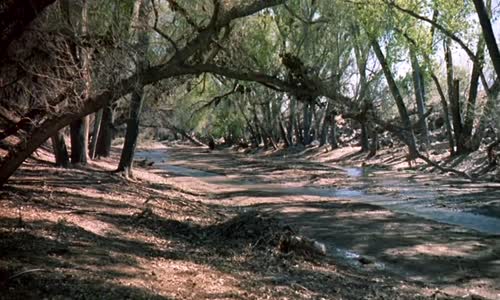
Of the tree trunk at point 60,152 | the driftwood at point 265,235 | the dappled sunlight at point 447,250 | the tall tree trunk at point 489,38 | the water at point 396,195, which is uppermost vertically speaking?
the tall tree trunk at point 489,38

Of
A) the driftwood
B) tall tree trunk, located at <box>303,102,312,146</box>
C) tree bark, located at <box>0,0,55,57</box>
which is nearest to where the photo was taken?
tree bark, located at <box>0,0,55,57</box>

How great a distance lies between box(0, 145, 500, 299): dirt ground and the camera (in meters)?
6.31

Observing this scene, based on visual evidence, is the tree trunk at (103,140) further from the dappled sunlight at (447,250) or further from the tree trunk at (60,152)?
the dappled sunlight at (447,250)

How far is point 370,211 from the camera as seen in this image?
16.5 m

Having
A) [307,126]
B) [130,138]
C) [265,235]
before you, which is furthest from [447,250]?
[307,126]

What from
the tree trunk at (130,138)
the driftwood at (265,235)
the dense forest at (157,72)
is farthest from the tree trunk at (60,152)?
the driftwood at (265,235)

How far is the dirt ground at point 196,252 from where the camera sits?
631 centimetres

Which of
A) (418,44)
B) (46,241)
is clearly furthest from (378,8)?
(46,241)

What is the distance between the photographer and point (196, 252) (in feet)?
28.8

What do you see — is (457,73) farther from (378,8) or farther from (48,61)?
(48,61)

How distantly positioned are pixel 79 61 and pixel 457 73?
33.6 meters

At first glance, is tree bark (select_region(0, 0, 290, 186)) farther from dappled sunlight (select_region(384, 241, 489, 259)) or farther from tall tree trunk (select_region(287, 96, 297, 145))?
tall tree trunk (select_region(287, 96, 297, 145))

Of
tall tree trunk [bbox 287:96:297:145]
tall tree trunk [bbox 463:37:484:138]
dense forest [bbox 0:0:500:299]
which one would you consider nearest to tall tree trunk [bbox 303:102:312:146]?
tall tree trunk [bbox 287:96:297:145]

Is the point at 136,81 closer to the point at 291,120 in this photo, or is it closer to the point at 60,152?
the point at 60,152
